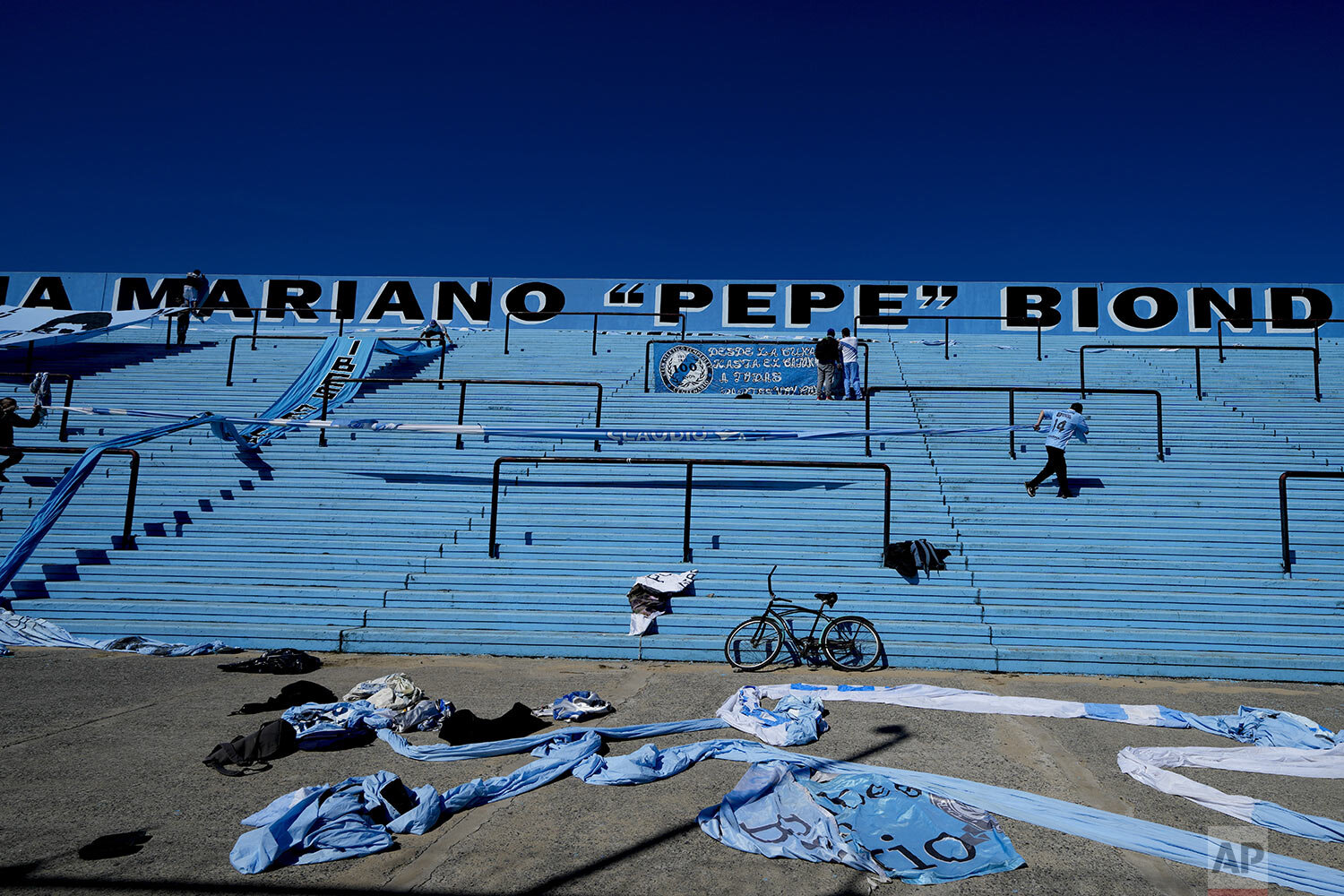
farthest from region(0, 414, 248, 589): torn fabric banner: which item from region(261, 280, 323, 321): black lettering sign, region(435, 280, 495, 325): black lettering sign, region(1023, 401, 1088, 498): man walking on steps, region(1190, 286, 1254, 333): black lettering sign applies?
region(1190, 286, 1254, 333): black lettering sign

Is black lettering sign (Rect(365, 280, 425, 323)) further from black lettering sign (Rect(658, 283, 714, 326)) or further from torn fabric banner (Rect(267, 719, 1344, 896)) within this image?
torn fabric banner (Rect(267, 719, 1344, 896))

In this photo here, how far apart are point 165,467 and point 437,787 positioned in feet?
29.1

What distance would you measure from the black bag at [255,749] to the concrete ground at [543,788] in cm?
9

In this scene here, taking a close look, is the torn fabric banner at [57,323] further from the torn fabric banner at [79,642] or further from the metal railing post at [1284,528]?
the metal railing post at [1284,528]

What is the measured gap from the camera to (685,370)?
1471cm

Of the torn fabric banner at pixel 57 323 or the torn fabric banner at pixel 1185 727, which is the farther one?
the torn fabric banner at pixel 57 323

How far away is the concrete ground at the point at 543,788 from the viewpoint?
3143mm

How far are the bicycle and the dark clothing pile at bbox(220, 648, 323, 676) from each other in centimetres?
385

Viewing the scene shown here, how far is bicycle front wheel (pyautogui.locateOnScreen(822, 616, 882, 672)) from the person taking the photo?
6.95 metres

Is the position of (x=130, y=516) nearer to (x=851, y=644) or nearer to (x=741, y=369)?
(x=851, y=644)

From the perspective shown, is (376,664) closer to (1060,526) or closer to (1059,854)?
(1059,854)

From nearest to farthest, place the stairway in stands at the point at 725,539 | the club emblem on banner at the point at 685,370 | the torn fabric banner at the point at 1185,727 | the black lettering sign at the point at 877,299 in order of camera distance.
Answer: the torn fabric banner at the point at 1185,727, the stairway in stands at the point at 725,539, the club emblem on banner at the point at 685,370, the black lettering sign at the point at 877,299

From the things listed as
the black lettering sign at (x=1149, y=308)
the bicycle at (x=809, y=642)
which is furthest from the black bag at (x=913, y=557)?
the black lettering sign at (x=1149, y=308)

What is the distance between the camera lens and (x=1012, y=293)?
68.9 feet
